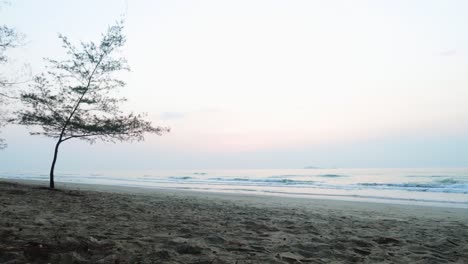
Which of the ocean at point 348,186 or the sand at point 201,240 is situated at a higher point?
the sand at point 201,240

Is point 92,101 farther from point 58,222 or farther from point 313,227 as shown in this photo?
point 313,227

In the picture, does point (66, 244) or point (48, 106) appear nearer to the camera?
point (66, 244)

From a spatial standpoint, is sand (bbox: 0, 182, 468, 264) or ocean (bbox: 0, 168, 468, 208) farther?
ocean (bbox: 0, 168, 468, 208)

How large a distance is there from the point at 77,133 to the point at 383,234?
12.5 metres

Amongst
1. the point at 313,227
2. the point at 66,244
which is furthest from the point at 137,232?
the point at 313,227

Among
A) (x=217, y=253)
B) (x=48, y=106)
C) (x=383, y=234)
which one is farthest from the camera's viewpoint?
(x=48, y=106)

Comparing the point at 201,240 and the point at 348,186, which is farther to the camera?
the point at 348,186

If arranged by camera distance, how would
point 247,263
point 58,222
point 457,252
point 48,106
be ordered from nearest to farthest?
1. point 247,263
2. point 457,252
3. point 58,222
4. point 48,106

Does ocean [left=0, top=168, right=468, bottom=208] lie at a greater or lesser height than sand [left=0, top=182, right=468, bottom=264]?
lesser

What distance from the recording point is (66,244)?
4668 mm

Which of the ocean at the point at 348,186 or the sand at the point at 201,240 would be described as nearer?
the sand at the point at 201,240

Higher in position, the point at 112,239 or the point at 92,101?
the point at 92,101

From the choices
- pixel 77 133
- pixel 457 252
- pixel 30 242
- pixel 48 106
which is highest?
pixel 48 106

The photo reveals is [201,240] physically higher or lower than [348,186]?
higher
